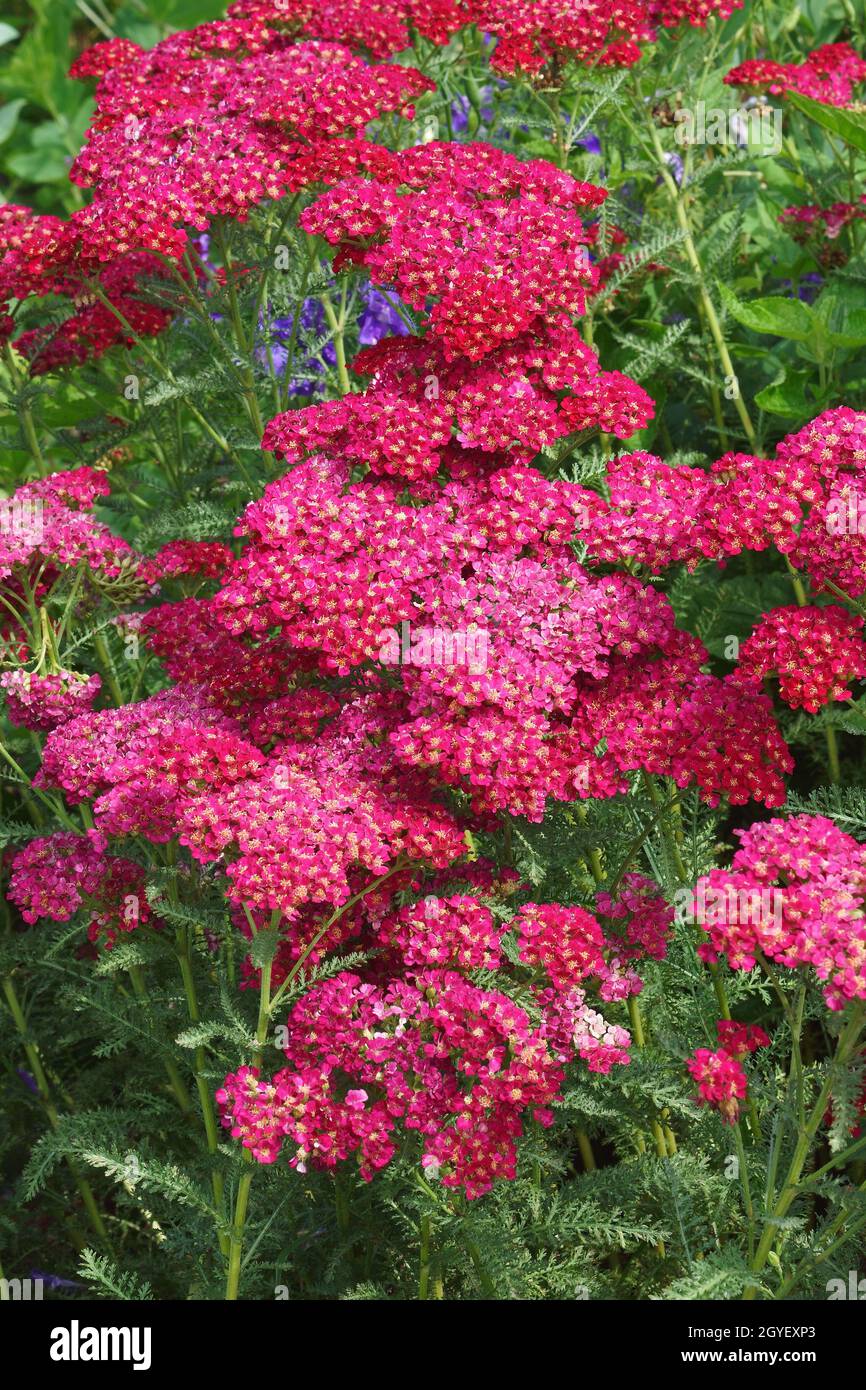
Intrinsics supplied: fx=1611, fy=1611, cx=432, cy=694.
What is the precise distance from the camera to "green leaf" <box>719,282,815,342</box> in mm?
3635

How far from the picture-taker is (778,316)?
3656mm

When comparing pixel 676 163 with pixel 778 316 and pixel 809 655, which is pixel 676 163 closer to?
pixel 778 316

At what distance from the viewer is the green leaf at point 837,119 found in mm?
3588

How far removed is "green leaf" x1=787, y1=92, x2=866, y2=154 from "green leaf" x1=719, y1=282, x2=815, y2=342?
0.39 meters

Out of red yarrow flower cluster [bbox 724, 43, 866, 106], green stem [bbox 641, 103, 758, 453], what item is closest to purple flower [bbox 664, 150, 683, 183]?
red yarrow flower cluster [bbox 724, 43, 866, 106]

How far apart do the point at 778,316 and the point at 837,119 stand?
17.5 inches

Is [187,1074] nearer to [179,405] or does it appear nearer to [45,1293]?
[45,1293]

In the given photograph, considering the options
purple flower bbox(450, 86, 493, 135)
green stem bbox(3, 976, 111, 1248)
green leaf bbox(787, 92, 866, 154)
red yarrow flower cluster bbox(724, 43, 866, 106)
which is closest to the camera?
green stem bbox(3, 976, 111, 1248)

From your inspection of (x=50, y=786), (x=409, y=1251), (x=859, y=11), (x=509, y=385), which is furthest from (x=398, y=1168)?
(x=859, y=11)

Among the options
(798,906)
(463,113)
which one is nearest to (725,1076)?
(798,906)

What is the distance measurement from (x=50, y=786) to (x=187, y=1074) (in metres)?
0.65

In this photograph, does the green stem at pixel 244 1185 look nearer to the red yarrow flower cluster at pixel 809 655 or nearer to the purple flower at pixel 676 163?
the red yarrow flower cluster at pixel 809 655

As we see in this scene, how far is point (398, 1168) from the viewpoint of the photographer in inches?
99.6

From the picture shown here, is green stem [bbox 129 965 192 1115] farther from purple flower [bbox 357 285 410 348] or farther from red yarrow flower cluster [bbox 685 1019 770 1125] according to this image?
purple flower [bbox 357 285 410 348]
